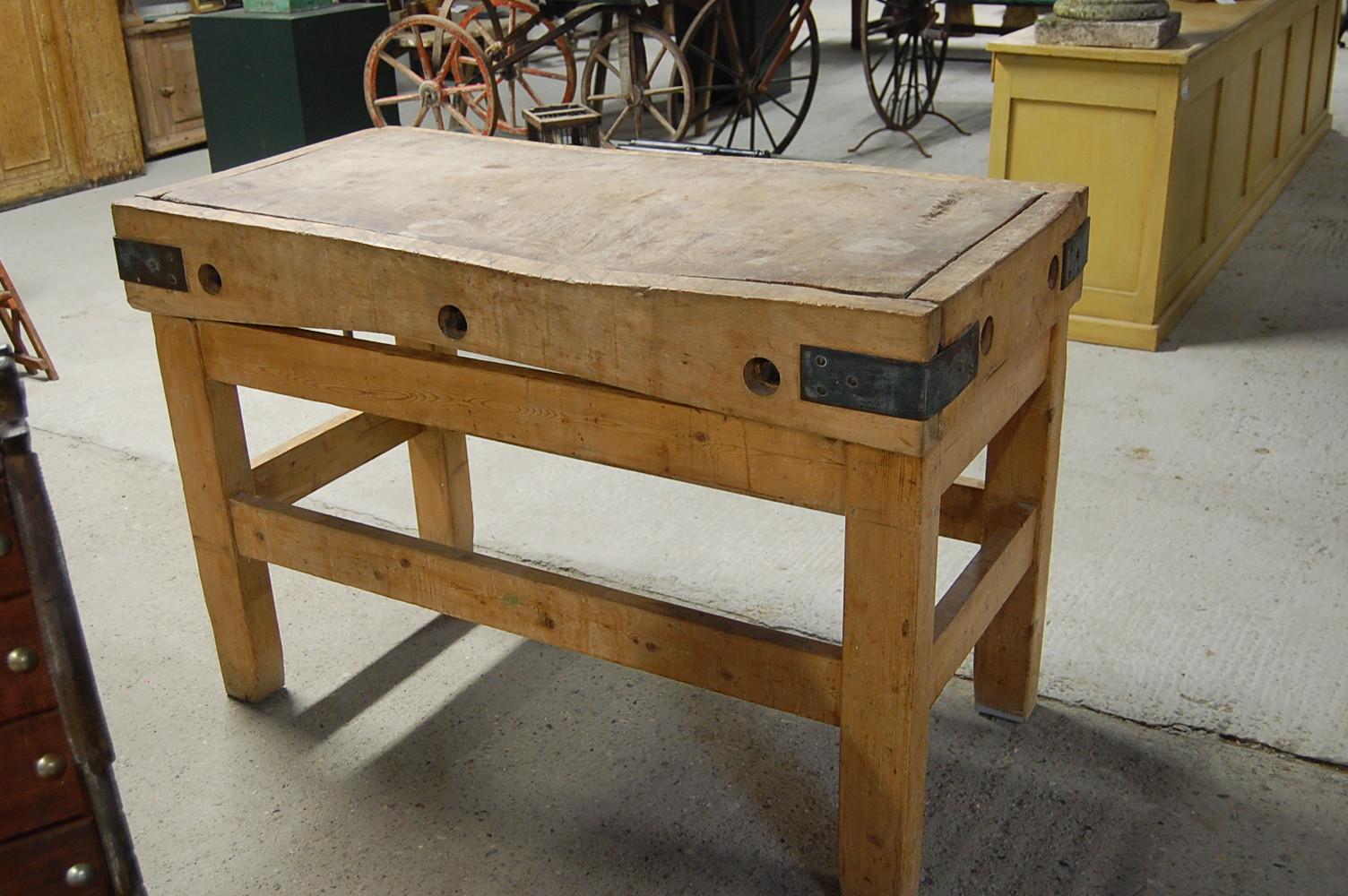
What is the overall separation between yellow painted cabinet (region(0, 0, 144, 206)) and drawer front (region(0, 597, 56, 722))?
5514 mm

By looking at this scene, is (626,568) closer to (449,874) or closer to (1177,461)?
(449,874)

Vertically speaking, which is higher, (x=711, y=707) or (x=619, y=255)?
(x=619, y=255)

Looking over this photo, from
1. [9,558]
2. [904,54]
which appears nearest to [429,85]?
[904,54]

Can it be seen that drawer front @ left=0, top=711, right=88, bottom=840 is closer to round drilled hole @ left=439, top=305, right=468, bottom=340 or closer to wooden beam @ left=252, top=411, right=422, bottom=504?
round drilled hole @ left=439, top=305, right=468, bottom=340

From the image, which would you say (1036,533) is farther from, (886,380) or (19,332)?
(19,332)

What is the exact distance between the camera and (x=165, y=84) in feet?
22.4

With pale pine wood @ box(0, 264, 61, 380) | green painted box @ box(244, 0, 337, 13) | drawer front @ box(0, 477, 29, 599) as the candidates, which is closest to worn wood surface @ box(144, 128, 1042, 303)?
drawer front @ box(0, 477, 29, 599)

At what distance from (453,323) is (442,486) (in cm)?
91

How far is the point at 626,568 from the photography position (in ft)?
9.12

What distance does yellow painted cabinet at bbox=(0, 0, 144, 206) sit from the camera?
5.93 m

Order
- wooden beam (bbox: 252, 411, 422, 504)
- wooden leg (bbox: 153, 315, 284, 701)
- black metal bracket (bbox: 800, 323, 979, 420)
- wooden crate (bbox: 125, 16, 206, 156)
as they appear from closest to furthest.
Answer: black metal bracket (bbox: 800, 323, 979, 420) → wooden leg (bbox: 153, 315, 284, 701) → wooden beam (bbox: 252, 411, 422, 504) → wooden crate (bbox: 125, 16, 206, 156)

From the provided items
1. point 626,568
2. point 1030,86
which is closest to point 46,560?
point 626,568

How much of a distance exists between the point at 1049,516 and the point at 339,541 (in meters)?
1.09

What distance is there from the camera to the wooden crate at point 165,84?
6.64 meters
